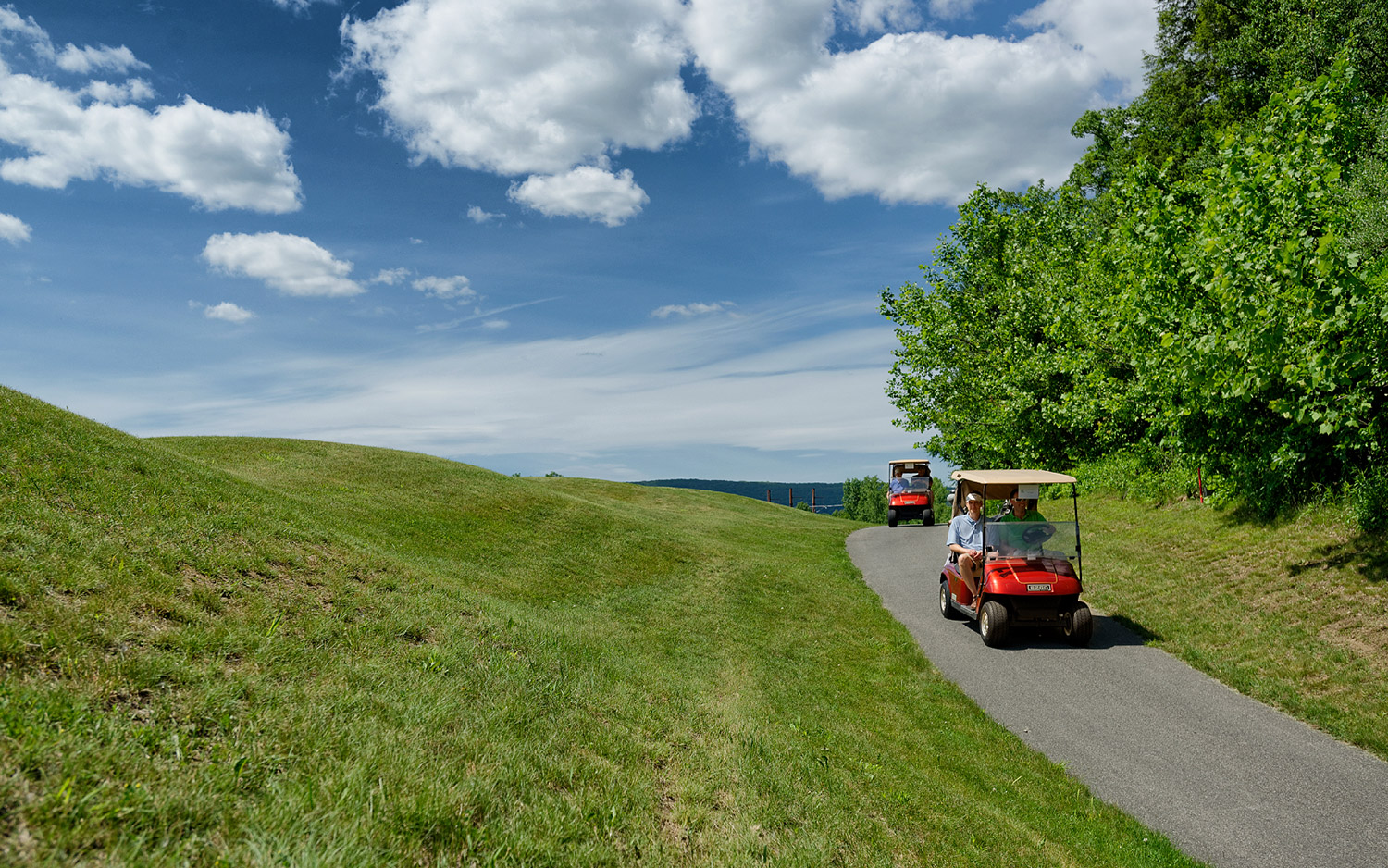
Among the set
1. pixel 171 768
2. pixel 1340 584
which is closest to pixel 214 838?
pixel 171 768

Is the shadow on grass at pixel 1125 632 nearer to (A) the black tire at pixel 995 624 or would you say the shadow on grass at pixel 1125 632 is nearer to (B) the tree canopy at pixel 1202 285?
(A) the black tire at pixel 995 624

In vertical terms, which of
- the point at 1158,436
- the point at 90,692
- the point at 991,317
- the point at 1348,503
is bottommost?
the point at 90,692

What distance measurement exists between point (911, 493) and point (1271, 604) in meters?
22.3

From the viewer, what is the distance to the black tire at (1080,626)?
1143 cm

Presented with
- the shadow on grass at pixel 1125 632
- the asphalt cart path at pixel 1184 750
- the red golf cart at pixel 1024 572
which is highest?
the red golf cart at pixel 1024 572

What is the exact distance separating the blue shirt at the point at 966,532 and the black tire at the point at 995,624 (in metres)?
1.24

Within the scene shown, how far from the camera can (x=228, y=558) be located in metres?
8.42

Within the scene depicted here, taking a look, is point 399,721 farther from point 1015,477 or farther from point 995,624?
point 1015,477

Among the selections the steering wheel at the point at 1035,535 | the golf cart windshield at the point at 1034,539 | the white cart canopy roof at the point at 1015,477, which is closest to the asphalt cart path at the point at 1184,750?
the golf cart windshield at the point at 1034,539

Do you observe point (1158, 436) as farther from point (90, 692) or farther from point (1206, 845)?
point (90, 692)

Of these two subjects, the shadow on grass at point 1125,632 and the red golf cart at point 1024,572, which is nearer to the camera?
the red golf cart at point 1024,572

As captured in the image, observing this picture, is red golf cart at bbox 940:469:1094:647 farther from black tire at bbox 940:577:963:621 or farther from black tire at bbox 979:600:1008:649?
black tire at bbox 940:577:963:621

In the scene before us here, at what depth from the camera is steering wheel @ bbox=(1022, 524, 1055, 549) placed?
1228cm

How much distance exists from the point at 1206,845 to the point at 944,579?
880 cm
